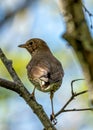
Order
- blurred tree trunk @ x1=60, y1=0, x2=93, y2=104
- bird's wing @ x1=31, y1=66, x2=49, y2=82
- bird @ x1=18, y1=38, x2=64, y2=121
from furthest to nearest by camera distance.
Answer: bird's wing @ x1=31, y1=66, x2=49, y2=82, bird @ x1=18, y1=38, x2=64, y2=121, blurred tree trunk @ x1=60, y1=0, x2=93, y2=104

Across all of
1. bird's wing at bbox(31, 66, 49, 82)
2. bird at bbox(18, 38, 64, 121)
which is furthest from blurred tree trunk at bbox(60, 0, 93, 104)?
bird's wing at bbox(31, 66, 49, 82)

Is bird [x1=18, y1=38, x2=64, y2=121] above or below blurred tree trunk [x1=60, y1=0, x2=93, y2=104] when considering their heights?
below

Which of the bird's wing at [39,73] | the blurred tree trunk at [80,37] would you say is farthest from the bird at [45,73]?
the blurred tree trunk at [80,37]

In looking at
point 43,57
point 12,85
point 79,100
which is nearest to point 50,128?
point 12,85

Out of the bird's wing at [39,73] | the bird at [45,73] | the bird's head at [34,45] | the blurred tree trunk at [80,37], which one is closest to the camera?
→ the blurred tree trunk at [80,37]

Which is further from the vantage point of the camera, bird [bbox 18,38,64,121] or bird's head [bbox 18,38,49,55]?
bird's head [bbox 18,38,49,55]

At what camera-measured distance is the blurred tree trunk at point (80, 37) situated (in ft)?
4.36

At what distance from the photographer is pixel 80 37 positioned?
4.42 feet

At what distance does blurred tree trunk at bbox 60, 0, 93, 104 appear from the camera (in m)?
1.33

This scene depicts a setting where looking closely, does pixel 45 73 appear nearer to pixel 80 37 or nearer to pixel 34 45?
pixel 34 45

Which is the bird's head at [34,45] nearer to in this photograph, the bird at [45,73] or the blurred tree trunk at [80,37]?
the bird at [45,73]

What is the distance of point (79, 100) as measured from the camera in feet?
29.5

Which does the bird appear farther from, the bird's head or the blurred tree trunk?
the blurred tree trunk

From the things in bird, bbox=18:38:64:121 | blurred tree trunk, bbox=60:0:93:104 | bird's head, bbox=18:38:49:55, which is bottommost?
bird, bbox=18:38:64:121
